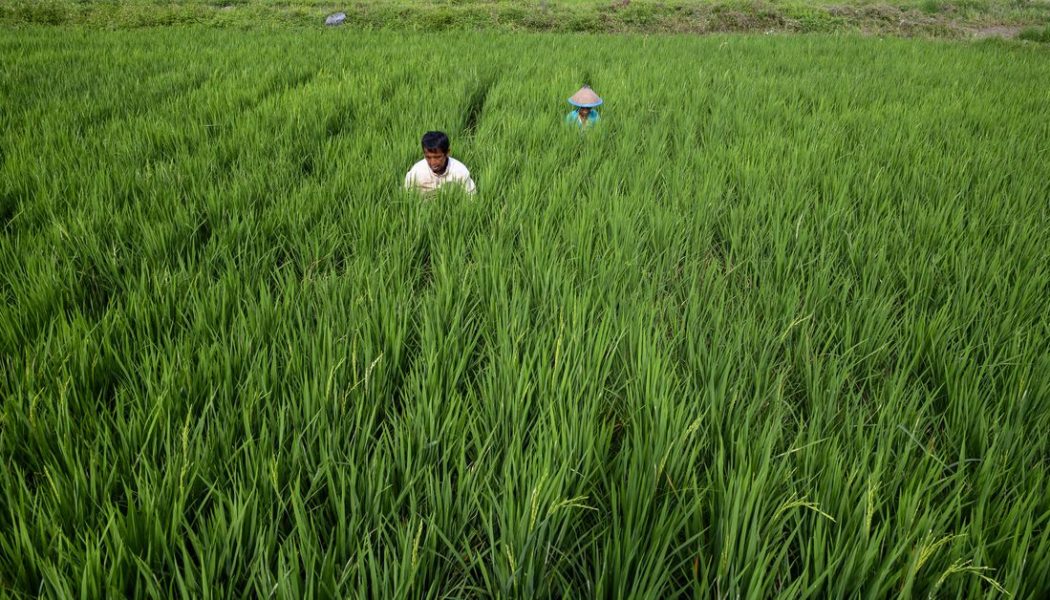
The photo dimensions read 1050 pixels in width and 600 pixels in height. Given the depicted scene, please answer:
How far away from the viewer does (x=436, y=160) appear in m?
2.15

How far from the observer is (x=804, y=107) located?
12.5 ft

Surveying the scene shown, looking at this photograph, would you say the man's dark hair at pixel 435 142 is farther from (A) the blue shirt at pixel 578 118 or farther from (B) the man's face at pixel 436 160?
(A) the blue shirt at pixel 578 118

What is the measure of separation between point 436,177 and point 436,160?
0.09m

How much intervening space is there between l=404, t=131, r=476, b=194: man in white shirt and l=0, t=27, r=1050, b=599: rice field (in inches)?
4.5

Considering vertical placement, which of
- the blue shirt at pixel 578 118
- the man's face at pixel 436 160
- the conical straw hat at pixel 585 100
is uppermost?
the conical straw hat at pixel 585 100

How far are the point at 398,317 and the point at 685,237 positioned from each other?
39.5 inches

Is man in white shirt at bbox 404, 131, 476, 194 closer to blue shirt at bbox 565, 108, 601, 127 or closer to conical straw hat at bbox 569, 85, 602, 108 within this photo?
blue shirt at bbox 565, 108, 601, 127

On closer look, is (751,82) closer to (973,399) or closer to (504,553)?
(973,399)

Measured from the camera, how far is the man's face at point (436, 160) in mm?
2111

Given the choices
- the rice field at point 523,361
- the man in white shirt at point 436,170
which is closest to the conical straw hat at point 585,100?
the rice field at point 523,361

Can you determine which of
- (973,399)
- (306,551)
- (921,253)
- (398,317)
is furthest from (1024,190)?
(306,551)

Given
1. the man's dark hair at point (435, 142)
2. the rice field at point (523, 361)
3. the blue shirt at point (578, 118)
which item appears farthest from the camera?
the blue shirt at point (578, 118)

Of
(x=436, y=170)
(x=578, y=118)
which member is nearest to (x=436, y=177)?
(x=436, y=170)

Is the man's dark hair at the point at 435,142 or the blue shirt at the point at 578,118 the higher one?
the blue shirt at the point at 578,118
